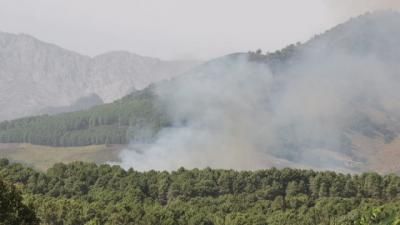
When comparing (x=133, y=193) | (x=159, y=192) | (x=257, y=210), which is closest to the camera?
(x=257, y=210)

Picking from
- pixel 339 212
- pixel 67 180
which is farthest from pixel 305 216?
pixel 67 180

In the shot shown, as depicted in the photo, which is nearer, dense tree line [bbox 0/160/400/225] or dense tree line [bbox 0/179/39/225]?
dense tree line [bbox 0/179/39/225]

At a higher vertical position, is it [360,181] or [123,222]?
[360,181]

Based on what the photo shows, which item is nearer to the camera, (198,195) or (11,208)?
(11,208)

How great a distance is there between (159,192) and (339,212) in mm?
54547

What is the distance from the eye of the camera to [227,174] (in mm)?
197375

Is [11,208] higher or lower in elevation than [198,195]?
lower

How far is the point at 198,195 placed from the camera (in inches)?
7392

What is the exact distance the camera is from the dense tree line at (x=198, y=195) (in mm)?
136125

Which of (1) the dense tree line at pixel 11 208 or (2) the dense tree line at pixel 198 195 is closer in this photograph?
(1) the dense tree line at pixel 11 208

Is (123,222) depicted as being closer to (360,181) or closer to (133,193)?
(133,193)

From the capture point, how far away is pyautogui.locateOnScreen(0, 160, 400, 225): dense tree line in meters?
136

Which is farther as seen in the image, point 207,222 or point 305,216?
point 305,216

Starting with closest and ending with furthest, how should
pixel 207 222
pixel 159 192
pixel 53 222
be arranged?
1. pixel 53 222
2. pixel 207 222
3. pixel 159 192
